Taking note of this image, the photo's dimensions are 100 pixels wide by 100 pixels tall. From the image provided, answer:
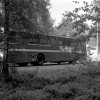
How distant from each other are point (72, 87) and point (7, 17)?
3.81 metres

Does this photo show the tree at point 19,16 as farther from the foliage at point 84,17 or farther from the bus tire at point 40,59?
the bus tire at point 40,59

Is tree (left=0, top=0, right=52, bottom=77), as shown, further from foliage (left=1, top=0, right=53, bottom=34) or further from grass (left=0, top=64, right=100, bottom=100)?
grass (left=0, top=64, right=100, bottom=100)

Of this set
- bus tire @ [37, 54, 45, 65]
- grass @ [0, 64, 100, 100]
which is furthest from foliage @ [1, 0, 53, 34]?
bus tire @ [37, 54, 45, 65]

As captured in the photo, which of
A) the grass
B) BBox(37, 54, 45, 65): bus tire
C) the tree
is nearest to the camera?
the grass

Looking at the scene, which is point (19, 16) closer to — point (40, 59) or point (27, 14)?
point (27, 14)

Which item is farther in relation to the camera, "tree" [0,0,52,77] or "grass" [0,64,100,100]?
"tree" [0,0,52,77]

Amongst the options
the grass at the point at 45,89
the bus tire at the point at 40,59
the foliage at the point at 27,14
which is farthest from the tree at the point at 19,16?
the bus tire at the point at 40,59

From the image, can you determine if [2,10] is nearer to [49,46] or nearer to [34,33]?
[34,33]

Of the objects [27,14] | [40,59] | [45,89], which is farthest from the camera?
[40,59]

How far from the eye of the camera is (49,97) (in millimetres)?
7738

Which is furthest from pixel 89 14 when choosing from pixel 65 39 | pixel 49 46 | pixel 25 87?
pixel 65 39

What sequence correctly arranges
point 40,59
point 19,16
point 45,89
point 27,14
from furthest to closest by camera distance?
point 40,59, point 27,14, point 19,16, point 45,89

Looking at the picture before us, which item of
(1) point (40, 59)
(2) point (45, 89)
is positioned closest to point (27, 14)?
(2) point (45, 89)

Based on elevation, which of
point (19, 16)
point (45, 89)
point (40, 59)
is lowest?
point (45, 89)
